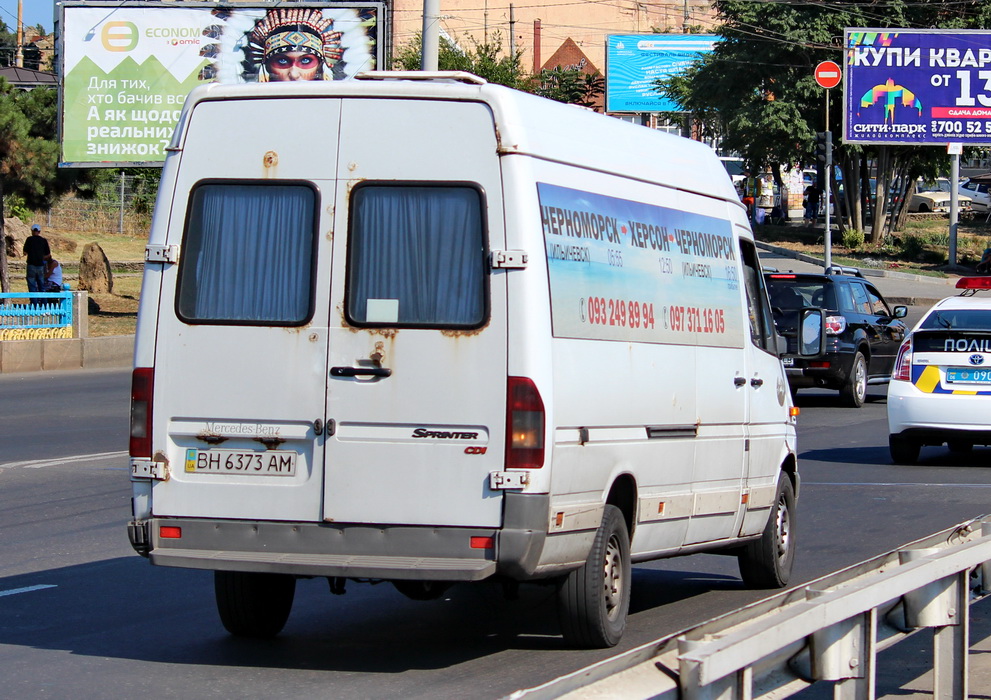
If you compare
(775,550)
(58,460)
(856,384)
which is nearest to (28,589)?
(775,550)

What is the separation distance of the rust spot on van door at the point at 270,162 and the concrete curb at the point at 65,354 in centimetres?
1910

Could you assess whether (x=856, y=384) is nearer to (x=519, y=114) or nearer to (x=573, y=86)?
(x=519, y=114)

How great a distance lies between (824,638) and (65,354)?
22597 millimetres

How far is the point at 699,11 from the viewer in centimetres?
12244

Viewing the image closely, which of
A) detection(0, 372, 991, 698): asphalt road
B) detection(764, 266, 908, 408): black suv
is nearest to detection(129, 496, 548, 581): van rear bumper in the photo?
detection(0, 372, 991, 698): asphalt road

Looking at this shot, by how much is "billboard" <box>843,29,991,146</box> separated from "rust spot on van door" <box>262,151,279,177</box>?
40111 millimetres

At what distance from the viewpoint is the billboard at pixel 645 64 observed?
90188 millimetres

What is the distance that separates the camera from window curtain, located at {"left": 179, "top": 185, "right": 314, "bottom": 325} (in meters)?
6.37

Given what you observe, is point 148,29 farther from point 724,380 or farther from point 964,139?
point 724,380

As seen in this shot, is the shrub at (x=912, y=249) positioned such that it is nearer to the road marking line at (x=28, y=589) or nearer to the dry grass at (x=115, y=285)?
the dry grass at (x=115, y=285)

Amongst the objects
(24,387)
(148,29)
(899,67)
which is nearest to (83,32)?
(148,29)

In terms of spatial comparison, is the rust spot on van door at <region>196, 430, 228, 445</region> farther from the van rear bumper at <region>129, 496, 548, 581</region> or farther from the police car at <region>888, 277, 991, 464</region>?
the police car at <region>888, 277, 991, 464</region>

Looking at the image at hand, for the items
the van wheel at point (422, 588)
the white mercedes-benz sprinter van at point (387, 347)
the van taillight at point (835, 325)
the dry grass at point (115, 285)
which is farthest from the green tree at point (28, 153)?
the white mercedes-benz sprinter van at point (387, 347)

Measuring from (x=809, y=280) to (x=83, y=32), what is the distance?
19046mm
